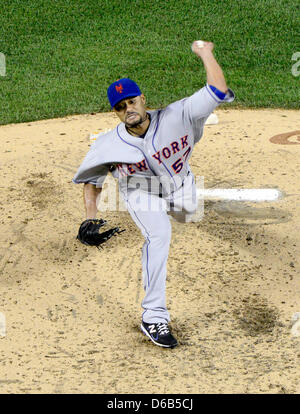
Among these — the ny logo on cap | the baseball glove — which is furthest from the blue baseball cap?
the baseball glove

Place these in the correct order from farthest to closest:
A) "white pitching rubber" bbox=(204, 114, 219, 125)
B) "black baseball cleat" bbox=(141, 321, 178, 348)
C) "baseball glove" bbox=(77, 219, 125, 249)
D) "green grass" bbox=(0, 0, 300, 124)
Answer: "green grass" bbox=(0, 0, 300, 124), "white pitching rubber" bbox=(204, 114, 219, 125), "baseball glove" bbox=(77, 219, 125, 249), "black baseball cleat" bbox=(141, 321, 178, 348)

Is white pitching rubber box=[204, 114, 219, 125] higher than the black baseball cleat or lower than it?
lower

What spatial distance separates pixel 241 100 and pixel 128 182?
214 inches

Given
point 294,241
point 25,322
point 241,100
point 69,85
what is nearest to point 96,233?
point 25,322

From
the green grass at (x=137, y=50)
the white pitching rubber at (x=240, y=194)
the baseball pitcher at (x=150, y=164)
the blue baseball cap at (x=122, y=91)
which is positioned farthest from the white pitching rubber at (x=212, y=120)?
the blue baseball cap at (x=122, y=91)

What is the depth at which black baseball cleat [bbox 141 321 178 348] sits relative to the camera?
5.12 metres

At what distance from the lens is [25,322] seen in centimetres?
555

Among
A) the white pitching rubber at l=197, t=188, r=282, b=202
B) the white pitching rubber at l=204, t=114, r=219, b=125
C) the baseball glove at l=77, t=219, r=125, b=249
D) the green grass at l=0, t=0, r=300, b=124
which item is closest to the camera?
the baseball glove at l=77, t=219, r=125, b=249

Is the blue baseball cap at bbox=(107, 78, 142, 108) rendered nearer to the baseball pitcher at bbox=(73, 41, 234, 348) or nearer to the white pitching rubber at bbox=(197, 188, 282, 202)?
the baseball pitcher at bbox=(73, 41, 234, 348)

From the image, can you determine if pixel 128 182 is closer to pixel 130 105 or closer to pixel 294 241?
pixel 130 105

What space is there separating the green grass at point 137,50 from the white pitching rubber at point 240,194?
298 cm

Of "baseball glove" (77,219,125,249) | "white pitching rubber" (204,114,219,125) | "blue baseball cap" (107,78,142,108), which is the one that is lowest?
"white pitching rubber" (204,114,219,125)

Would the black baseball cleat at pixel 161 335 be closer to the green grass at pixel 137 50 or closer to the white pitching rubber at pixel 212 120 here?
the white pitching rubber at pixel 212 120

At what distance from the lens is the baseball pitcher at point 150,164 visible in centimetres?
516
